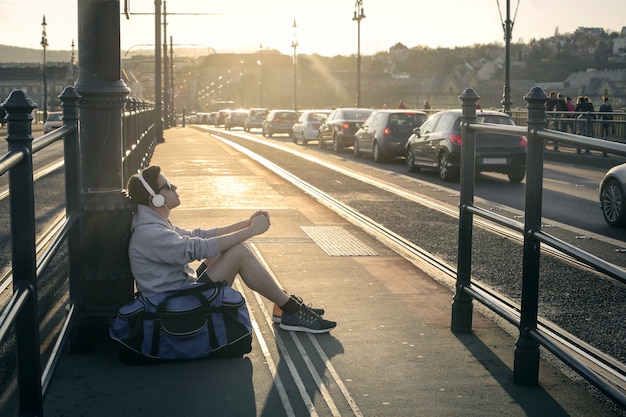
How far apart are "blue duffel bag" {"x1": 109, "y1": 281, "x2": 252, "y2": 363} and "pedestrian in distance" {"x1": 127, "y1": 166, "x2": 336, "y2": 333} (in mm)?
138

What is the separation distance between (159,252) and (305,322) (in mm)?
1159

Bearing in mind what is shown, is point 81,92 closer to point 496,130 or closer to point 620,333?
point 496,130

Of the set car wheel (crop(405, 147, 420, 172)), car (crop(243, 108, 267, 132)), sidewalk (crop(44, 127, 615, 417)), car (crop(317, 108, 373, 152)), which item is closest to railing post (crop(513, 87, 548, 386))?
sidewalk (crop(44, 127, 615, 417))

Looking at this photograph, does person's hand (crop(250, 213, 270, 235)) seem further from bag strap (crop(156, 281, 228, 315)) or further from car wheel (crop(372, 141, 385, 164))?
car wheel (crop(372, 141, 385, 164))

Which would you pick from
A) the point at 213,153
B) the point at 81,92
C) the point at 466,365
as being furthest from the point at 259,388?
the point at 213,153

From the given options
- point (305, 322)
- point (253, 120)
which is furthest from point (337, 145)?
point (253, 120)

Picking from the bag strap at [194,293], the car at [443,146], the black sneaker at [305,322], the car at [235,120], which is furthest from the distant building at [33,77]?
the bag strap at [194,293]

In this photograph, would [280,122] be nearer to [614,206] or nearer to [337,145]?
[337,145]

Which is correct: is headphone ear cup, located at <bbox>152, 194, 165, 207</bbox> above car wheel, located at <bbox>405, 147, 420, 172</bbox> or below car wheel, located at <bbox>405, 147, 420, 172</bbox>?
above

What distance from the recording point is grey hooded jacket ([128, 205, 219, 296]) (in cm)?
538

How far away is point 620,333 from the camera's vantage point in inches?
166

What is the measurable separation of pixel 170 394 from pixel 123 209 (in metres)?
1.41

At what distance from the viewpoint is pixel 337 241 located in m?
10.1

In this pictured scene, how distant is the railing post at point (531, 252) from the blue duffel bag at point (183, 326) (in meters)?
1.54
